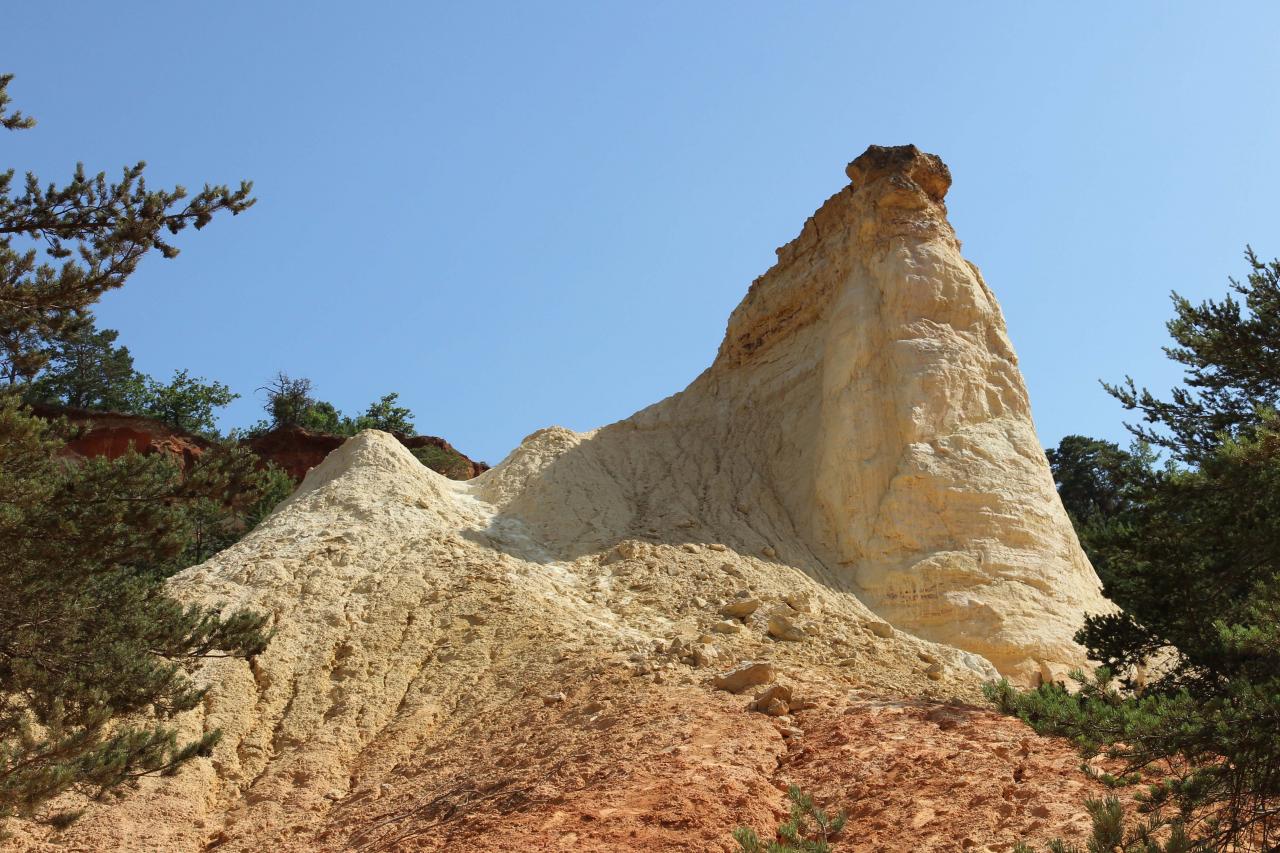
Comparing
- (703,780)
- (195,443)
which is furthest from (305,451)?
(703,780)

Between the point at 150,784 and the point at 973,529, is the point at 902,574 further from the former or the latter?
the point at 150,784

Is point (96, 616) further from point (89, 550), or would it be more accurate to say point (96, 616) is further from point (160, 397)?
point (160, 397)

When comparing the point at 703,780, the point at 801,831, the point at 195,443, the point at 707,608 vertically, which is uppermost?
the point at 195,443

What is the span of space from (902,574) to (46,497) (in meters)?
12.0

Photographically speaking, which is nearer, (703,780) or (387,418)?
(703,780)

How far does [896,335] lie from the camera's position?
2194 centimetres

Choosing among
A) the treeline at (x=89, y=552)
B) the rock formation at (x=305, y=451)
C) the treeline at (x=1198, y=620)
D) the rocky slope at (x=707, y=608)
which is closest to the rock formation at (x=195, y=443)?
the rock formation at (x=305, y=451)

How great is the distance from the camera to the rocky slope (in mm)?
11188

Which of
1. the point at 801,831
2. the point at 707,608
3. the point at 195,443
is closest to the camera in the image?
the point at 801,831

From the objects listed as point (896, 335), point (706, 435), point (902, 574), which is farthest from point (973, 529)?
point (706, 435)

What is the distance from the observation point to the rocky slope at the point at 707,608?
11188mm

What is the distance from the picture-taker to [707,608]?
1725 cm

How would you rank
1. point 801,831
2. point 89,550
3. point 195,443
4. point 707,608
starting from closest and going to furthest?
1. point 801,831
2. point 89,550
3. point 707,608
4. point 195,443

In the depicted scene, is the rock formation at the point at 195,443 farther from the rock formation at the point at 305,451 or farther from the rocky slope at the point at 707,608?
the rocky slope at the point at 707,608
